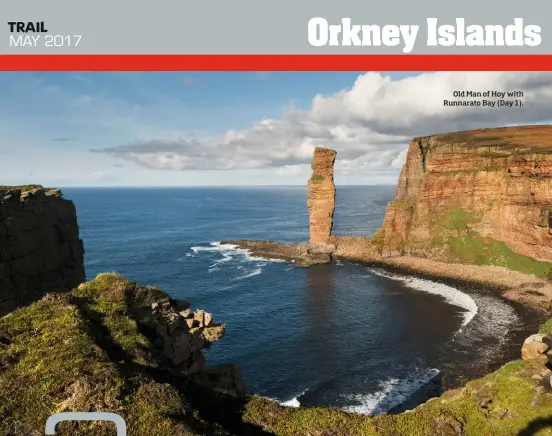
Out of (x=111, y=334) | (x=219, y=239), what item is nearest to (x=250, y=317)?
(x=111, y=334)

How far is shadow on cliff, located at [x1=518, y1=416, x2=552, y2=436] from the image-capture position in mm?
18484

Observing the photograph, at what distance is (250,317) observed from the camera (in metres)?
62.3

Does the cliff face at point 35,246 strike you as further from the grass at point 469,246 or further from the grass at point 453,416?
the grass at point 469,246

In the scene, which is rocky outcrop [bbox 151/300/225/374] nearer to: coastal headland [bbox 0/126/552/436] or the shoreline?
coastal headland [bbox 0/126/552/436]

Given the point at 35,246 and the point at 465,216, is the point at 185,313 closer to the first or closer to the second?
the point at 35,246

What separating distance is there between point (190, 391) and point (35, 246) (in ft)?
107

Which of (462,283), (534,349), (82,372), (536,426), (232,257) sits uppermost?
(82,372)

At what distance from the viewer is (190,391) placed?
18656 millimetres

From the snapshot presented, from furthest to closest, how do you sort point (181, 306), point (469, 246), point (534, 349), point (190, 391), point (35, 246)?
1. point (469, 246)
2. point (35, 246)
3. point (534, 349)
4. point (181, 306)
5. point (190, 391)

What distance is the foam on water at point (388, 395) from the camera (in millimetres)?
37688

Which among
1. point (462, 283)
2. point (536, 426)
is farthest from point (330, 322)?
point (536, 426)

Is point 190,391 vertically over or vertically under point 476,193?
under

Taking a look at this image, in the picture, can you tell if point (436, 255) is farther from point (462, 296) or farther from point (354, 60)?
point (354, 60)

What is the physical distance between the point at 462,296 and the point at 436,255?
21682mm
